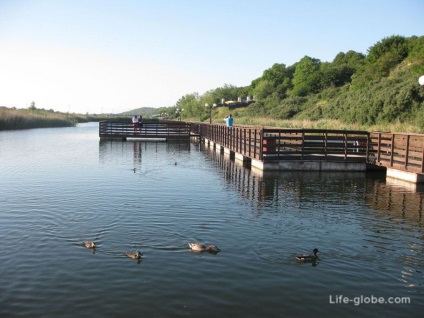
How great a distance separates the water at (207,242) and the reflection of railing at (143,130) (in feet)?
92.4

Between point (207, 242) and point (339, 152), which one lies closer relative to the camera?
point (207, 242)

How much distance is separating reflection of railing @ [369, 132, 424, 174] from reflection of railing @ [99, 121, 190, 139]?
27.1 m

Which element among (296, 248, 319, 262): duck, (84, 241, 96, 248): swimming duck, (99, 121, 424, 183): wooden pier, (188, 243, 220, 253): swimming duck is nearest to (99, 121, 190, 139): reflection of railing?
(99, 121, 424, 183): wooden pier

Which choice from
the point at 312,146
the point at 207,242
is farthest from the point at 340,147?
the point at 207,242

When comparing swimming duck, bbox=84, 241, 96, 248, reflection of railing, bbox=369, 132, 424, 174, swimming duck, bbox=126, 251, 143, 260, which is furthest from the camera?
reflection of railing, bbox=369, 132, 424, 174

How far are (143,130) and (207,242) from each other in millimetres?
37871

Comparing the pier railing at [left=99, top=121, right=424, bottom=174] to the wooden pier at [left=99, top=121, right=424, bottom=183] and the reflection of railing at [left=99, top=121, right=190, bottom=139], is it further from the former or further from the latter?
the reflection of railing at [left=99, top=121, right=190, bottom=139]

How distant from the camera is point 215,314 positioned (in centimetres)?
600

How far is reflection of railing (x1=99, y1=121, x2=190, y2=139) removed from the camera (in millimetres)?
44728

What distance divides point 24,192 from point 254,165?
1093 centimetres

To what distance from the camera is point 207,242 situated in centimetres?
909

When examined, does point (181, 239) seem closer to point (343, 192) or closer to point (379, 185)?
point (343, 192)

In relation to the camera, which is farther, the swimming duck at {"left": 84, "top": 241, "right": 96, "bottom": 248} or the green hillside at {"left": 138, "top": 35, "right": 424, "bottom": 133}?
the green hillside at {"left": 138, "top": 35, "right": 424, "bottom": 133}

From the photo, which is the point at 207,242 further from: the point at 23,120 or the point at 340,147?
the point at 23,120
